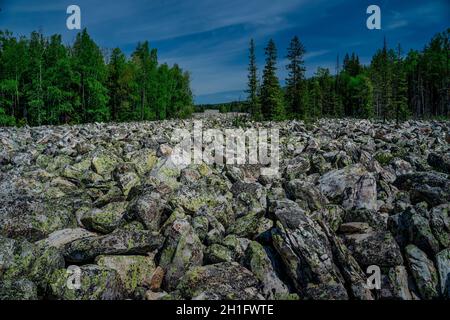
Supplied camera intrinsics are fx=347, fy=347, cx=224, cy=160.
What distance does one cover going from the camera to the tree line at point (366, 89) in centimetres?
5278

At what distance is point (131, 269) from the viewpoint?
559cm

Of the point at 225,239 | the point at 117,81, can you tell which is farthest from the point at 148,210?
the point at 117,81

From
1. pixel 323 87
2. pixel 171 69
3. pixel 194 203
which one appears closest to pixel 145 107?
pixel 171 69

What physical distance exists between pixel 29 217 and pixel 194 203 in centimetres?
327

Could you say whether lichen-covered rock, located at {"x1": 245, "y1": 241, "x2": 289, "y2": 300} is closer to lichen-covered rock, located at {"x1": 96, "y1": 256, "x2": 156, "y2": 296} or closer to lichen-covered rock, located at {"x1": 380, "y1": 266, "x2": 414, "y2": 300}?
lichen-covered rock, located at {"x1": 380, "y1": 266, "x2": 414, "y2": 300}

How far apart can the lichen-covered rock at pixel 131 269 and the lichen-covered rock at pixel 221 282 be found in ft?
2.34

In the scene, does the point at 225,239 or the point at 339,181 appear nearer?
the point at 225,239

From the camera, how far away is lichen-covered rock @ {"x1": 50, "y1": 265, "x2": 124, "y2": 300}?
192 inches

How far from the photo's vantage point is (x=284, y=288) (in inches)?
209

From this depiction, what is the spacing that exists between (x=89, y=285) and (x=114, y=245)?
2.94 feet

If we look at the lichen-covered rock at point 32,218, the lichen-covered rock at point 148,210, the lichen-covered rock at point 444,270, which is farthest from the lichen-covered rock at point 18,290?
the lichen-covered rock at point 444,270

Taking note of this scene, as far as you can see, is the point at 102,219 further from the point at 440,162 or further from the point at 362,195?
the point at 440,162

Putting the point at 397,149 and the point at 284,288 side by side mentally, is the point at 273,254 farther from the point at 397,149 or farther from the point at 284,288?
the point at 397,149

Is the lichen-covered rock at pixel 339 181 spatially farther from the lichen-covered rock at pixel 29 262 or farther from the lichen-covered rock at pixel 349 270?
the lichen-covered rock at pixel 29 262
